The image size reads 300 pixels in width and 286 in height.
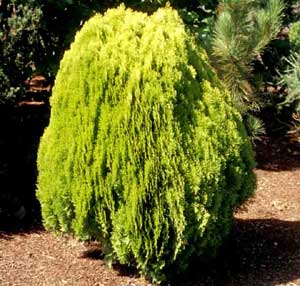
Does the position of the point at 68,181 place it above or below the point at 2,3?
Answer: below

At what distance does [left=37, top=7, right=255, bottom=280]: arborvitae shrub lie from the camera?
4363 mm

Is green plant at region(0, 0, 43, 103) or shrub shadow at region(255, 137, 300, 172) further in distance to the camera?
shrub shadow at region(255, 137, 300, 172)

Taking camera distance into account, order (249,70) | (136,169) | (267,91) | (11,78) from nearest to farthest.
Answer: (136,169), (11,78), (249,70), (267,91)

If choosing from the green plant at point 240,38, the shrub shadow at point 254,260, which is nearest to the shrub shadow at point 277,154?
the green plant at point 240,38

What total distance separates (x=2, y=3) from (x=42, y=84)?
1.97 m

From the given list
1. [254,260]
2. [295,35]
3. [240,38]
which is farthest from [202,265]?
[295,35]

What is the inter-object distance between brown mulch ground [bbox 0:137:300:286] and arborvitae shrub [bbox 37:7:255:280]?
0.31 m

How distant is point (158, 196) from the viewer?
4387 mm

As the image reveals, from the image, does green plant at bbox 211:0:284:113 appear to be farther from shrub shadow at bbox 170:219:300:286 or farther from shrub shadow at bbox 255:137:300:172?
shrub shadow at bbox 170:219:300:286

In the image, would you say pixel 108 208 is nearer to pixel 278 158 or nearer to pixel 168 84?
pixel 168 84

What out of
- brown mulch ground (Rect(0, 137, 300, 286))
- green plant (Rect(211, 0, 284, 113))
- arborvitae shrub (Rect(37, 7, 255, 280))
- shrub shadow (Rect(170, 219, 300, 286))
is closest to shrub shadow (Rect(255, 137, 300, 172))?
green plant (Rect(211, 0, 284, 113))

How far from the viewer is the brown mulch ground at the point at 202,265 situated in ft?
15.8

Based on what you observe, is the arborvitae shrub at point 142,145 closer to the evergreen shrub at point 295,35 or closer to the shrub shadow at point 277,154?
the evergreen shrub at point 295,35

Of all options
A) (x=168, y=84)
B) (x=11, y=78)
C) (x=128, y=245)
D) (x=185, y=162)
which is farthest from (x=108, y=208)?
(x=11, y=78)
